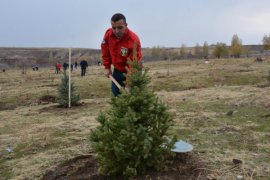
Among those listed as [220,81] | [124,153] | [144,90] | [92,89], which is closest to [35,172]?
[124,153]

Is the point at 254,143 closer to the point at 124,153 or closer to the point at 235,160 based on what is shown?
the point at 235,160

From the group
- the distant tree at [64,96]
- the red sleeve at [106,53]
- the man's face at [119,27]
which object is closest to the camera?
the man's face at [119,27]

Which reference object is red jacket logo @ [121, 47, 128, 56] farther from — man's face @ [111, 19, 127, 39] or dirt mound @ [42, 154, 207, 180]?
dirt mound @ [42, 154, 207, 180]

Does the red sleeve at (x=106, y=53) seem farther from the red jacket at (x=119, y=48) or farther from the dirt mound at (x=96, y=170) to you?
the dirt mound at (x=96, y=170)

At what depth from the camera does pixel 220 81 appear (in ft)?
73.8

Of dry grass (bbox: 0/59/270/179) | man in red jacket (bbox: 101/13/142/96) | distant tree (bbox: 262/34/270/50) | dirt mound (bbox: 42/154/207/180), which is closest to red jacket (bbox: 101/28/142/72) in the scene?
man in red jacket (bbox: 101/13/142/96)

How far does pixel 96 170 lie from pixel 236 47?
8127 centimetres

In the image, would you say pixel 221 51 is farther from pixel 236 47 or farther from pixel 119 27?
pixel 119 27

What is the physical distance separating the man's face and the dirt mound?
2.04 meters

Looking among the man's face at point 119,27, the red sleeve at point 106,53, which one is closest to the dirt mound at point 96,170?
the red sleeve at point 106,53

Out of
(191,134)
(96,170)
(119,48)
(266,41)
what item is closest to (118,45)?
(119,48)

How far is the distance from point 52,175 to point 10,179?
2.33 ft

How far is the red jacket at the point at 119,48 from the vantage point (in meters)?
5.24

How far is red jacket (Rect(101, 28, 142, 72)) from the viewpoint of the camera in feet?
17.2
